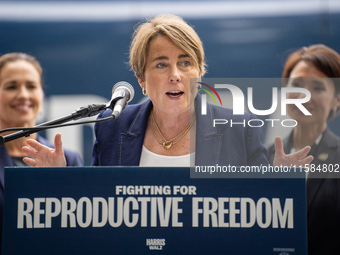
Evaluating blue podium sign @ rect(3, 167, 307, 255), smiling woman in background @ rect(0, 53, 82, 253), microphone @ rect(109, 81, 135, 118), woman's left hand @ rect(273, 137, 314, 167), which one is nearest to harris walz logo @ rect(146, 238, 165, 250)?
blue podium sign @ rect(3, 167, 307, 255)

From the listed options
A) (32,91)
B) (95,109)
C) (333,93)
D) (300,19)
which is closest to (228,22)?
(300,19)

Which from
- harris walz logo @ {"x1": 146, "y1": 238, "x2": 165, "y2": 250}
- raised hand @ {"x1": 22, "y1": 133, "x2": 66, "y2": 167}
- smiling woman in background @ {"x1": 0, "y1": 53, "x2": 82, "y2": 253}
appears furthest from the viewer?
smiling woman in background @ {"x1": 0, "y1": 53, "x2": 82, "y2": 253}

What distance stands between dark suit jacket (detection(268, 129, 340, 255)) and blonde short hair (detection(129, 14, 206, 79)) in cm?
63

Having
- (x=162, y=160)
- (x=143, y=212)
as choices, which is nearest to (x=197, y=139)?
(x=162, y=160)

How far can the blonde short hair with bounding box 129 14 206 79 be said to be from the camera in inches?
71.6

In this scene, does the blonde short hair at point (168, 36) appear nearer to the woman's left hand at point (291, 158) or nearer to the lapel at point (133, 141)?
the lapel at point (133, 141)

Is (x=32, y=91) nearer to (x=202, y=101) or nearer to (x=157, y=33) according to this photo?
(x=157, y=33)

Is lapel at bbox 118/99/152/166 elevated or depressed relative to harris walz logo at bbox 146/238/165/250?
elevated

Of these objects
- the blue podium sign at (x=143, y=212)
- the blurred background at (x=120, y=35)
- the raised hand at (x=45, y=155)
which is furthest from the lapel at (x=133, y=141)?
the blurred background at (x=120, y=35)

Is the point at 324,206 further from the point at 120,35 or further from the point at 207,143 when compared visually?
the point at 120,35

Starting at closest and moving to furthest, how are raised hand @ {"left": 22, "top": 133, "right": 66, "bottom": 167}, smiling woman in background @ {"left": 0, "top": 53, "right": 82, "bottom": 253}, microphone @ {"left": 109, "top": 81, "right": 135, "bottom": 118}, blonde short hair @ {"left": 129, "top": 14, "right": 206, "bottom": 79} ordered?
1. microphone @ {"left": 109, "top": 81, "right": 135, "bottom": 118}
2. raised hand @ {"left": 22, "top": 133, "right": 66, "bottom": 167}
3. blonde short hair @ {"left": 129, "top": 14, "right": 206, "bottom": 79}
4. smiling woman in background @ {"left": 0, "top": 53, "right": 82, "bottom": 253}

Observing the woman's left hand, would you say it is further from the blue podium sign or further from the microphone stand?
the microphone stand

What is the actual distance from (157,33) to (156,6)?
1.72 meters

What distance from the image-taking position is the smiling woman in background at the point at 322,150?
2000mm
